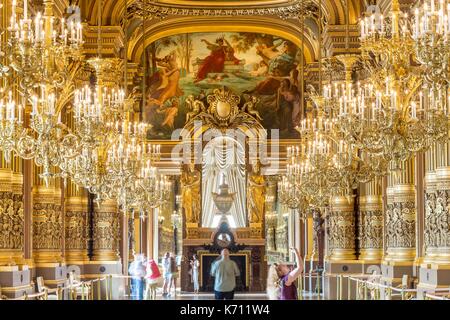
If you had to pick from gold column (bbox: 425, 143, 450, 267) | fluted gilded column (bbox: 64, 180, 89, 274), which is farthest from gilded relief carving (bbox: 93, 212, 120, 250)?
gold column (bbox: 425, 143, 450, 267)

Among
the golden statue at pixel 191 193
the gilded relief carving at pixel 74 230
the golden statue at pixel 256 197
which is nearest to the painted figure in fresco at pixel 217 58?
the golden statue at pixel 191 193

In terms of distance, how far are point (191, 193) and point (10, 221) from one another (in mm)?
23486

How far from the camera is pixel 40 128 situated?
15.8 meters

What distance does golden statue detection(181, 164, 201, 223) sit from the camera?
141 ft

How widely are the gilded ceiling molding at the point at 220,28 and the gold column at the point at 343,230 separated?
8.66 m

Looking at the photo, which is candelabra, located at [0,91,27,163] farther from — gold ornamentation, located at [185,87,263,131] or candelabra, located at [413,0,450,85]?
gold ornamentation, located at [185,87,263,131]

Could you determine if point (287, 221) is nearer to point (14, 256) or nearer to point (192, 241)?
point (192, 241)

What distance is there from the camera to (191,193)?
43.2 metres

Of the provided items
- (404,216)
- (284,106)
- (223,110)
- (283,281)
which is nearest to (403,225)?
(404,216)

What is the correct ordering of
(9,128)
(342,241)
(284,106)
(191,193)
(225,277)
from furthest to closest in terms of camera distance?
(191,193)
(284,106)
(342,241)
(225,277)
(9,128)

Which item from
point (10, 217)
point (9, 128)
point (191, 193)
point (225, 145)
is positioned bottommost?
point (10, 217)

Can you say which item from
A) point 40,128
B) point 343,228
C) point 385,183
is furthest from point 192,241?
point 40,128

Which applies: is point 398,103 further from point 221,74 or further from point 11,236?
point 221,74
